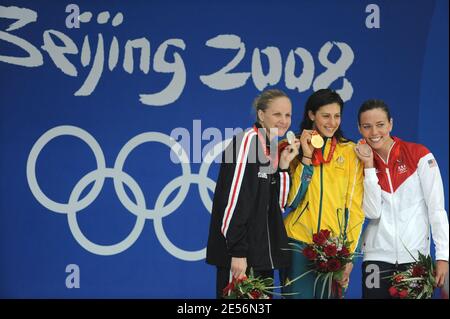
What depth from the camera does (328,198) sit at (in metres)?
6.03

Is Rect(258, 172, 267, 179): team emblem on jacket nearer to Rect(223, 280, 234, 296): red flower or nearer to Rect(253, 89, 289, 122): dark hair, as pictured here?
Rect(253, 89, 289, 122): dark hair

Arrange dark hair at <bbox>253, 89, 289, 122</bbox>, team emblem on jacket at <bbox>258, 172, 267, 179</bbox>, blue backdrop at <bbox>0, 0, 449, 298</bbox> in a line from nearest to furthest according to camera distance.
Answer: team emblem on jacket at <bbox>258, 172, 267, 179</bbox>
dark hair at <bbox>253, 89, 289, 122</bbox>
blue backdrop at <bbox>0, 0, 449, 298</bbox>

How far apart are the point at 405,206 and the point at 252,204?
3.72 feet

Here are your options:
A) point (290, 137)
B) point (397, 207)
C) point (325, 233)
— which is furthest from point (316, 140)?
point (397, 207)

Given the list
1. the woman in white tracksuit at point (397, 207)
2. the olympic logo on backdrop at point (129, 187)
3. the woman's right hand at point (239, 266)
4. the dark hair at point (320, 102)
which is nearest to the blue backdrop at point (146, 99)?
the olympic logo on backdrop at point (129, 187)

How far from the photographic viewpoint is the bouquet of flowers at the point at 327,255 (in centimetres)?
593

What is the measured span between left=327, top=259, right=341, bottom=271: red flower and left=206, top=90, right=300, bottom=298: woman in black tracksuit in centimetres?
29

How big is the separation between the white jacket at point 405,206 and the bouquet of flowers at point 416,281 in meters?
0.09

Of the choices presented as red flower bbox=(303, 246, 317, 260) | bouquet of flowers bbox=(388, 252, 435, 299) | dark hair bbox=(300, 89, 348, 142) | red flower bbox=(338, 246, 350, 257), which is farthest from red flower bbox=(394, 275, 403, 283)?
dark hair bbox=(300, 89, 348, 142)

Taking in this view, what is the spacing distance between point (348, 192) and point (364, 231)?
16.1 inches

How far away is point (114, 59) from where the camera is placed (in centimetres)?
697

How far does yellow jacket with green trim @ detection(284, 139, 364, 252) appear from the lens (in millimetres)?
6031
